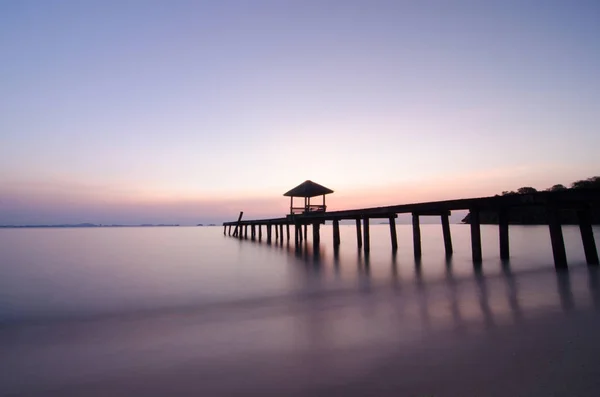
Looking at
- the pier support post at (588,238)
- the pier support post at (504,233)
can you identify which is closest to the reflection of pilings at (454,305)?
the pier support post at (504,233)

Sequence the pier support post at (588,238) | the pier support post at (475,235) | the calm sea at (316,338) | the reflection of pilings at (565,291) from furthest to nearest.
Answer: the pier support post at (475,235), the pier support post at (588,238), the reflection of pilings at (565,291), the calm sea at (316,338)

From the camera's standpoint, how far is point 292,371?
348 centimetres

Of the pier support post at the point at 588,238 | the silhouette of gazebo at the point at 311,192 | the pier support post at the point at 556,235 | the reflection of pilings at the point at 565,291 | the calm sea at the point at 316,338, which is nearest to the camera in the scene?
the calm sea at the point at 316,338

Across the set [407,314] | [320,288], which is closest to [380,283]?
[320,288]

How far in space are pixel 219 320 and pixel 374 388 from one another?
360 centimetres

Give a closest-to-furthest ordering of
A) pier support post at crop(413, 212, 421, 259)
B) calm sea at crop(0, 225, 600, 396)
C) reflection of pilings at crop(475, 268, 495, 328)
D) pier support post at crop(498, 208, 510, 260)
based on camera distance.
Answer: calm sea at crop(0, 225, 600, 396), reflection of pilings at crop(475, 268, 495, 328), pier support post at crop(498, 208, 510, 260), pier support post at crop(413, 212, 421, 259)

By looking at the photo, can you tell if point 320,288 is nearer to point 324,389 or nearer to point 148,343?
point 148,343

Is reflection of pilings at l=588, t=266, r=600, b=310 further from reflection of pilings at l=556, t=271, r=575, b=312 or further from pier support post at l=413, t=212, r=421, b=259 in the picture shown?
pier support post at l=413, t=212, r=421, b=259

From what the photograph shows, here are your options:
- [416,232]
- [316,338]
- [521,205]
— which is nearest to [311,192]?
[416,232]

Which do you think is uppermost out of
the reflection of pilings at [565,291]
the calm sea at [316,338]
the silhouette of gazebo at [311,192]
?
the silhouette of gazebo at [311,192]

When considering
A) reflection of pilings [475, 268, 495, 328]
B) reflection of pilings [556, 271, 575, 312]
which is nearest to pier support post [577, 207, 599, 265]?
reflection of pilings [556, 271, 575, 312]

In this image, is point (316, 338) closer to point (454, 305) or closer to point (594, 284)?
point (454, 305)

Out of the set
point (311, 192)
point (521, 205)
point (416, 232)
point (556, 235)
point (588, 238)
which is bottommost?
point (588, 238)

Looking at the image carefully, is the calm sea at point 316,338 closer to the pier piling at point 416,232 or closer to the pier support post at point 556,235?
the pier support post at point 556,235
